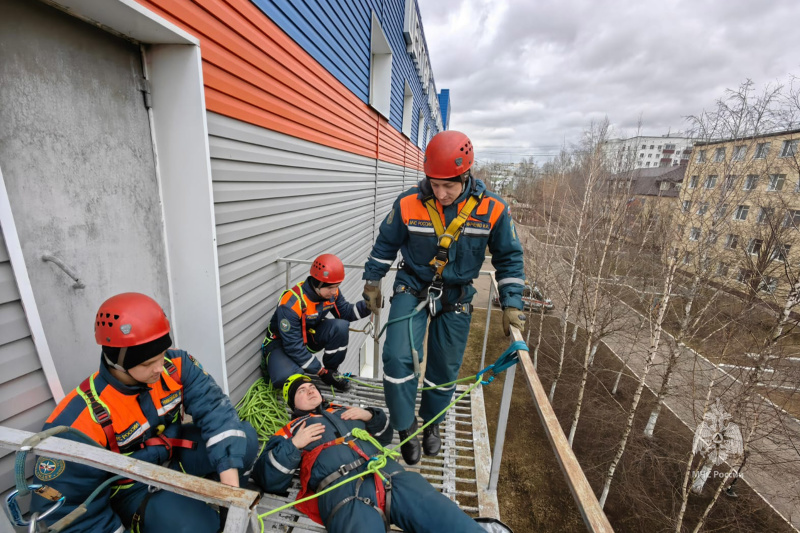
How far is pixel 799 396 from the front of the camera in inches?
508

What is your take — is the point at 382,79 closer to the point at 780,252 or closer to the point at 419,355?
the point at 419,355

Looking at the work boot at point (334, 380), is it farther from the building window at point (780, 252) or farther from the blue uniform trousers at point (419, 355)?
the building window at point (780, 252)

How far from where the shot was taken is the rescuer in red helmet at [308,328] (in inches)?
138

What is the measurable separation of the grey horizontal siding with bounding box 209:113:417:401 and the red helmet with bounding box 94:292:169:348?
3.87ft

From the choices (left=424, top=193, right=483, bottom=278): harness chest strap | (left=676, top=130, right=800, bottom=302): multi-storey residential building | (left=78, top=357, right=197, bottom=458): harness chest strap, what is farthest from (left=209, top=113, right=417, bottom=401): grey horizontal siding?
(left=676, top=130, right=800, bottom=302): multi-storey residential building

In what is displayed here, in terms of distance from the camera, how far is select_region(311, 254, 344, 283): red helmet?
3627 millimetres

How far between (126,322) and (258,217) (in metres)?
2.06

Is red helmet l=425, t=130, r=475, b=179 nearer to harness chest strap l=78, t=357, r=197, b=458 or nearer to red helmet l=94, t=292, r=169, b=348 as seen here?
red helmet l=94, t=292, r=169, b=348

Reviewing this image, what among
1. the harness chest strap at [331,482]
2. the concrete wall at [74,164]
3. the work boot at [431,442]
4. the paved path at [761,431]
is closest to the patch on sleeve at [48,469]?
the concrete wall at [74,164]

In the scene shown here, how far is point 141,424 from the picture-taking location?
1.98 m

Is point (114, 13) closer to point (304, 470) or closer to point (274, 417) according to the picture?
point (304, 470)

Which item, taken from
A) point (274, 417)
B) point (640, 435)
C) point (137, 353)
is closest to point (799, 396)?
point (640, 435)

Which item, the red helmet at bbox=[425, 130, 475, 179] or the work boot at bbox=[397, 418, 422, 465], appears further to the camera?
the work boot at bbox=[397, 418, 422, 465]

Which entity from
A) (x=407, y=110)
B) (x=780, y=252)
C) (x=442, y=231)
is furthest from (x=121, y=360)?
(x=407, y=110)
